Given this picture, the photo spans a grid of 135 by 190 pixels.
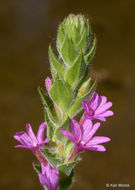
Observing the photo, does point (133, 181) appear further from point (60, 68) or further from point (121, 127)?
point (60, 68)

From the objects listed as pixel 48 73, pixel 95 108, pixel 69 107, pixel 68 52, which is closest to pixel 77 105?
pixel 69 107

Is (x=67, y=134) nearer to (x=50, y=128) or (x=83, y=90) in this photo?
(x=50, y=128)

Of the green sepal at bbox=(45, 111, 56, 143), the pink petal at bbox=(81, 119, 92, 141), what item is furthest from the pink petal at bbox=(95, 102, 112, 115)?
the green sepal at bbox=(45, 111, 56, 143)

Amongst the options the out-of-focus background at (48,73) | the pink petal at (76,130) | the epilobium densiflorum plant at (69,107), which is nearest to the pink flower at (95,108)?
the epilobium densiflorum plant at (69,107)

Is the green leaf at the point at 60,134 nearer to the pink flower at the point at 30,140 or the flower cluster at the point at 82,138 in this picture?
the flower cluster at the point at 82,138

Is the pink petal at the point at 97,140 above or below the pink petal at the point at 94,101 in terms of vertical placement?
A: below
